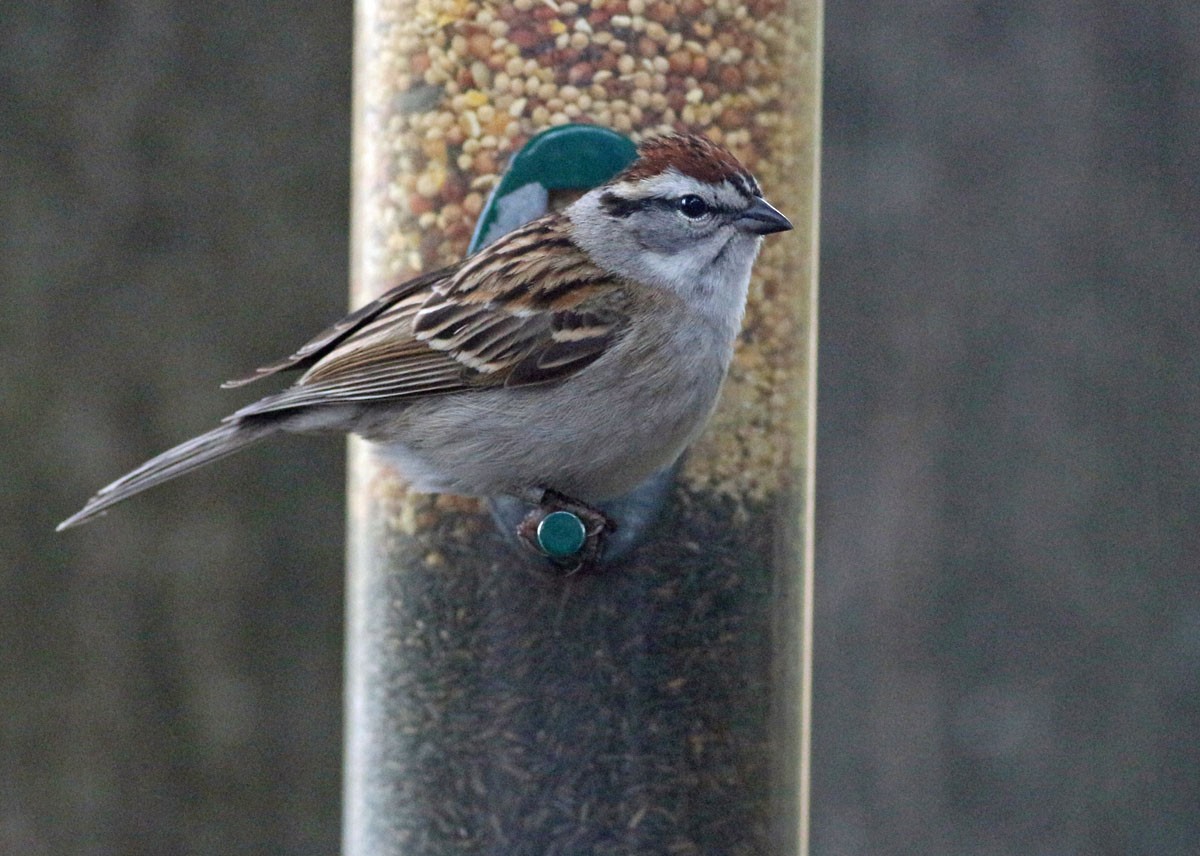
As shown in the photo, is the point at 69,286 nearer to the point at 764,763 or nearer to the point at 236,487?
the point at 236,487

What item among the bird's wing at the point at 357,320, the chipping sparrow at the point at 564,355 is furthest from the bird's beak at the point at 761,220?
the bird's wing at the point at 357,320

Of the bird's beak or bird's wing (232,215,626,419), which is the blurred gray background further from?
the bird's beak

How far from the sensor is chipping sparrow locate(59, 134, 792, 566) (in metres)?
3.87

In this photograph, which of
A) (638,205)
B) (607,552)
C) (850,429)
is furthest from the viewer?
(850,429)

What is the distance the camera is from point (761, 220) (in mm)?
3869

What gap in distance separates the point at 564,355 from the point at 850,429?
2375 millimetres

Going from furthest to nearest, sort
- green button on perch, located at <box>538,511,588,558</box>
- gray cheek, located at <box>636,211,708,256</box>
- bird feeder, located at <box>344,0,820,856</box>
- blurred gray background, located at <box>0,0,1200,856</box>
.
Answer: blurred gray background, located at <box>0,0,1200,856</box>
bird feeder, located at <box>344,0,820,856</box>
gray cheek, located at <box>636,211,708,256</box>
green button on perch, located at <box>538,511,588,558</box>

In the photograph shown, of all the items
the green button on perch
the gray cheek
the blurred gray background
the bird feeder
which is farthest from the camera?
the blurred gray background

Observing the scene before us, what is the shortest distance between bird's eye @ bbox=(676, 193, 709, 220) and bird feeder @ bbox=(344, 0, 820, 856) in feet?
0.74

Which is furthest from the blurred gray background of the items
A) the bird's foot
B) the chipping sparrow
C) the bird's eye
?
the bird's eye

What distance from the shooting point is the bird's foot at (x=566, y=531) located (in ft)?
12.6

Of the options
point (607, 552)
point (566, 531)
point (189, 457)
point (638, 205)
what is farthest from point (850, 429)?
point (189, 457)

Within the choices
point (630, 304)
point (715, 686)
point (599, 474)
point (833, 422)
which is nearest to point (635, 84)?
point (630, 304)

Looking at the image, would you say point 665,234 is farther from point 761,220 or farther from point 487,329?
point 487,329
